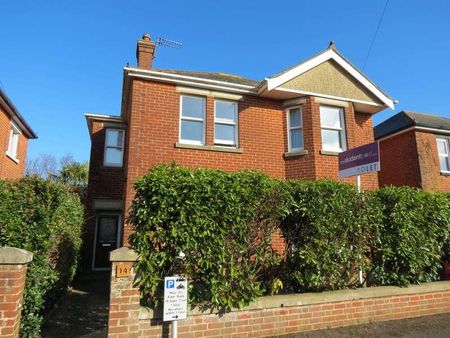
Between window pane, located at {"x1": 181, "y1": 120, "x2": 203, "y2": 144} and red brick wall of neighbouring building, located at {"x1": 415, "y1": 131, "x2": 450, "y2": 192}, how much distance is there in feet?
35.4

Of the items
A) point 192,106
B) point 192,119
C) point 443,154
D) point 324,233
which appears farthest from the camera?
point 443,154

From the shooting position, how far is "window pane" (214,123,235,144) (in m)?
11.1

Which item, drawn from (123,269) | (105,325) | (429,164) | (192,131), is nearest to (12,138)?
(192,131)

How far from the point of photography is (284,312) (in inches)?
209

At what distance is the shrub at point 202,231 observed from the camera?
15.5 ft

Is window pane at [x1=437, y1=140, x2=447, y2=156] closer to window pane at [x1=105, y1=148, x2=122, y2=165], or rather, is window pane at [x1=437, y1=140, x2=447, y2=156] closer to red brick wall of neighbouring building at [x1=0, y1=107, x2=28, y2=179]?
window pane at [x1=105, y1=148, x2=122, y2=165]

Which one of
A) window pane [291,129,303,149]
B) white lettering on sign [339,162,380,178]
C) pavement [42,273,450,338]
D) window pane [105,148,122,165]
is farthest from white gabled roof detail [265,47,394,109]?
window pane [105,148,122,165]

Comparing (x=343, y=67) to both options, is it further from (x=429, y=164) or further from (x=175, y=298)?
(x=175, y=298)

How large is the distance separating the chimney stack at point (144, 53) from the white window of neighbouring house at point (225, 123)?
3.33m

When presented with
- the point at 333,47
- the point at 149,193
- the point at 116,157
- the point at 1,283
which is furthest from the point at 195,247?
the point at 116,157

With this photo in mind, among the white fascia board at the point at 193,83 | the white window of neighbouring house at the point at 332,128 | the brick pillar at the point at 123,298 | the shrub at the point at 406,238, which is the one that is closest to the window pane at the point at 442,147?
the white window of neighbouring house at the point at 332,128

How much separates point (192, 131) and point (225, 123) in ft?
3.72

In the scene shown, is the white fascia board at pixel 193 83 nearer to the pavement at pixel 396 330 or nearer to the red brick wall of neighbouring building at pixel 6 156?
the red brick wall of neighbouring building at pixel 6 156

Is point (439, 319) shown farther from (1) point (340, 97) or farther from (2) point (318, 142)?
(1) point (340, 97)
